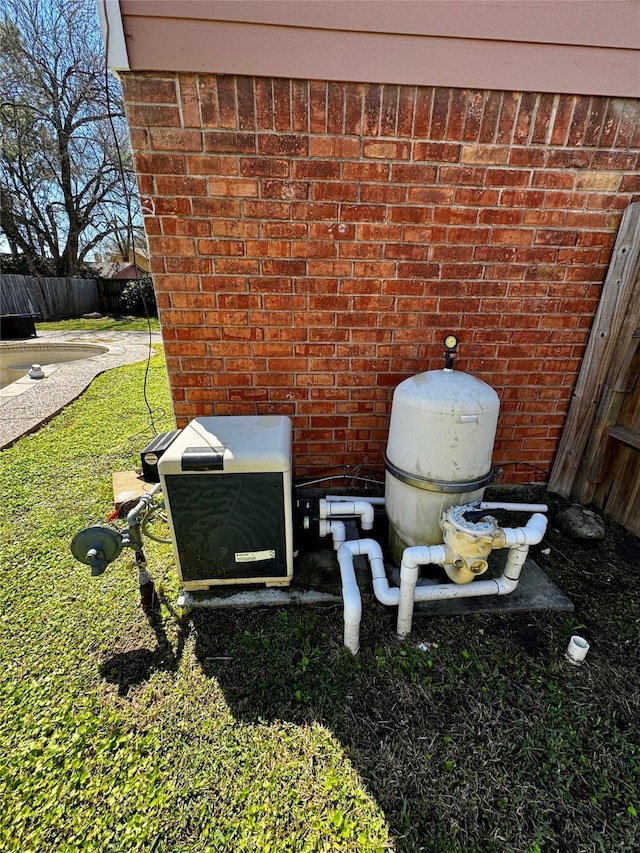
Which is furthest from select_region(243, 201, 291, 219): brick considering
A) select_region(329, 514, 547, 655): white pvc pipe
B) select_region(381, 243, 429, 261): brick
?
select_region(329, 514, 547, 655): white pvc pipe

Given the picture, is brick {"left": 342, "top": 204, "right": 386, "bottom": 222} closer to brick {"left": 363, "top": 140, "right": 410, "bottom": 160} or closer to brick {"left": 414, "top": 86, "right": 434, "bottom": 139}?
brick {"left": 363, "top": 140, "right": 410, "bottom": 160}

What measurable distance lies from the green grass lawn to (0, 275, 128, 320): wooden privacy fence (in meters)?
16.2

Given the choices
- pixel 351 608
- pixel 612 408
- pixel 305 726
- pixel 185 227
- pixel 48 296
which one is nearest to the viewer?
pixel 305 726

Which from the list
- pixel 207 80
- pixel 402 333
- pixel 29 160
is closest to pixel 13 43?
pixel 29 160

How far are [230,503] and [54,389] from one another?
5.15 m

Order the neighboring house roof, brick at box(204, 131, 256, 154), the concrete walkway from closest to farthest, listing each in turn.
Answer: brick at box(204, 131, 256, 154) < the concrete walkway < the neighboring house roof

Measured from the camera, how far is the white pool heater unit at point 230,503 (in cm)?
183

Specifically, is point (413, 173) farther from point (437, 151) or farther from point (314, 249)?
point (314, 249)

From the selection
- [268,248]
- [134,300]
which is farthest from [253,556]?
[134,300]

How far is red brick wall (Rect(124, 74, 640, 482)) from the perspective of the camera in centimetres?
209

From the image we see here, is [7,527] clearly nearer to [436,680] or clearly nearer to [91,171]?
[436,680]

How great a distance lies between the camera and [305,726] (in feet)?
5.15

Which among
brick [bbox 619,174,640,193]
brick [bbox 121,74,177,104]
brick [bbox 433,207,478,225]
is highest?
brick [bbox 121,74,177,104]

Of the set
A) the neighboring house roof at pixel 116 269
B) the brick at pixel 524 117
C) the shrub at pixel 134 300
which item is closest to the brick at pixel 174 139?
the brick at pixel 524 117
